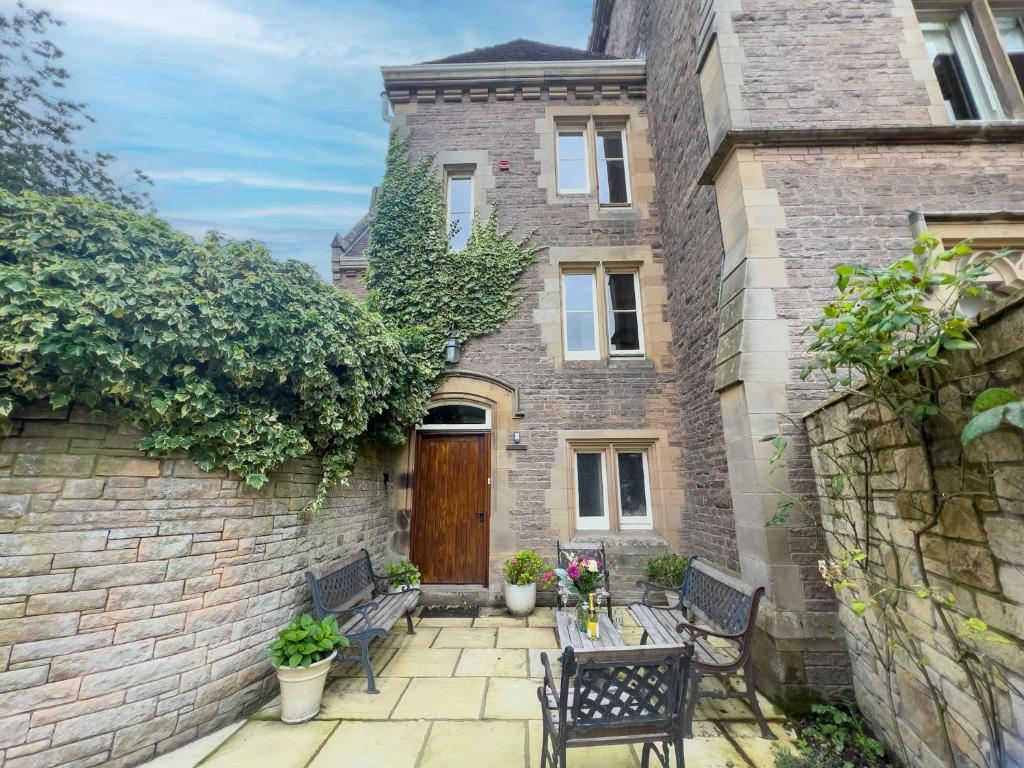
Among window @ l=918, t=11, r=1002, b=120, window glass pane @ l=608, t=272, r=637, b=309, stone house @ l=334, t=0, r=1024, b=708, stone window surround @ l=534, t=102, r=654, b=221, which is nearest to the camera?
stone house @ l=334, t=0, r=1024, b=708

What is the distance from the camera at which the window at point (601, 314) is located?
680 centimetres

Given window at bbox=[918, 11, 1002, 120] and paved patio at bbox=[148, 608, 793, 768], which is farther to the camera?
window at bbox=[918, 11, 1002, 120]

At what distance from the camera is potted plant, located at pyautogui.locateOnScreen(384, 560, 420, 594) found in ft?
17.2

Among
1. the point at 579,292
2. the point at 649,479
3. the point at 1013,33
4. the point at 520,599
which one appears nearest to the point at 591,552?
the point at 520,599

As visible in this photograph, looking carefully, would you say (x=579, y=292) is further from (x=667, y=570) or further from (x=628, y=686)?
(x=628, y=686)

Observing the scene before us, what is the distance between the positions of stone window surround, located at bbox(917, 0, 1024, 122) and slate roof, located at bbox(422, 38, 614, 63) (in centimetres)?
541

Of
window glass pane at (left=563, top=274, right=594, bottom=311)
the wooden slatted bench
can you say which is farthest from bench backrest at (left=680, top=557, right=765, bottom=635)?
window glass pane at (left=563, top=274, right=594, bottom=311)

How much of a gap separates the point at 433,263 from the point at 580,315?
2.79 metres

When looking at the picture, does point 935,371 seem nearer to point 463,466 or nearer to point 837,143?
point 837,143

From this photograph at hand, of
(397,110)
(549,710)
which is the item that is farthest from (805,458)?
(397,110)

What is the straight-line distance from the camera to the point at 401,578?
527 centimetres

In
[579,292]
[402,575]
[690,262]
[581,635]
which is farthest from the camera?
[579,292]

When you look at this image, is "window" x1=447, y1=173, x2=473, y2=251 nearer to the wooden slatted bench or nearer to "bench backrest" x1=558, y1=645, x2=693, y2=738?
the wooden slatted bench

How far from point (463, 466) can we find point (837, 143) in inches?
248
